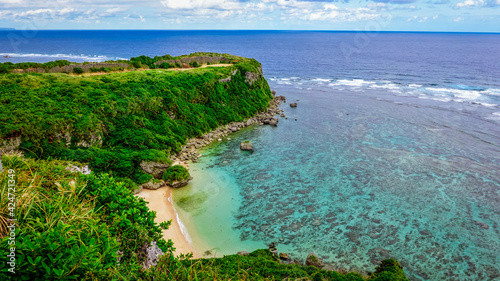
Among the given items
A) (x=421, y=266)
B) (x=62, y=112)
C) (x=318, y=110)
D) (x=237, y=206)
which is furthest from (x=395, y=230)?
(x=318, y=110)

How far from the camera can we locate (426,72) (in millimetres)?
106812

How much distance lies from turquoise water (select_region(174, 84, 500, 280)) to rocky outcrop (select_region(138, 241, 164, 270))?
11.2m

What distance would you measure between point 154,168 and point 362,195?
23.6 meters

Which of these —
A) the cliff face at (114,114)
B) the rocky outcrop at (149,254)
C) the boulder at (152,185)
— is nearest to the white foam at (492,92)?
the cliff face at (114,114)

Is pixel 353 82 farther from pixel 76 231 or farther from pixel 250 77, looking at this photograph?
pixel 76 231

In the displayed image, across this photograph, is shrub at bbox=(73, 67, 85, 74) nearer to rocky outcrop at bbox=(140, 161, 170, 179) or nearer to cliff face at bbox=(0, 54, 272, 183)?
cliff face at bbox=(0, 54, 272, 183)

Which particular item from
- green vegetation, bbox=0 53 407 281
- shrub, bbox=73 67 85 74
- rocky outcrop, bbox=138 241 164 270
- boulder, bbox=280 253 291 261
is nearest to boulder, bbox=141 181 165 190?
green vegetation, bbox=0 53 407 281

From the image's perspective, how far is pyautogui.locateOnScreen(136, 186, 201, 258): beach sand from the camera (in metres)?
23.8

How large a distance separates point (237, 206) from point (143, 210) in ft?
56.2

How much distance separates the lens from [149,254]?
13.0 m

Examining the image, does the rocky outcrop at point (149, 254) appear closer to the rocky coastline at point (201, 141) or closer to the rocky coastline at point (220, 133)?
the rocky coastline at point (201, 141)

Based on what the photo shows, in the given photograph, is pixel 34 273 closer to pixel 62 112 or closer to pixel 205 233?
pixel 205 233

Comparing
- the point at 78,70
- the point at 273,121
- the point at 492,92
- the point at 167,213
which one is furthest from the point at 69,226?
the point at 492,92

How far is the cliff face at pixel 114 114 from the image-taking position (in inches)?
1134
